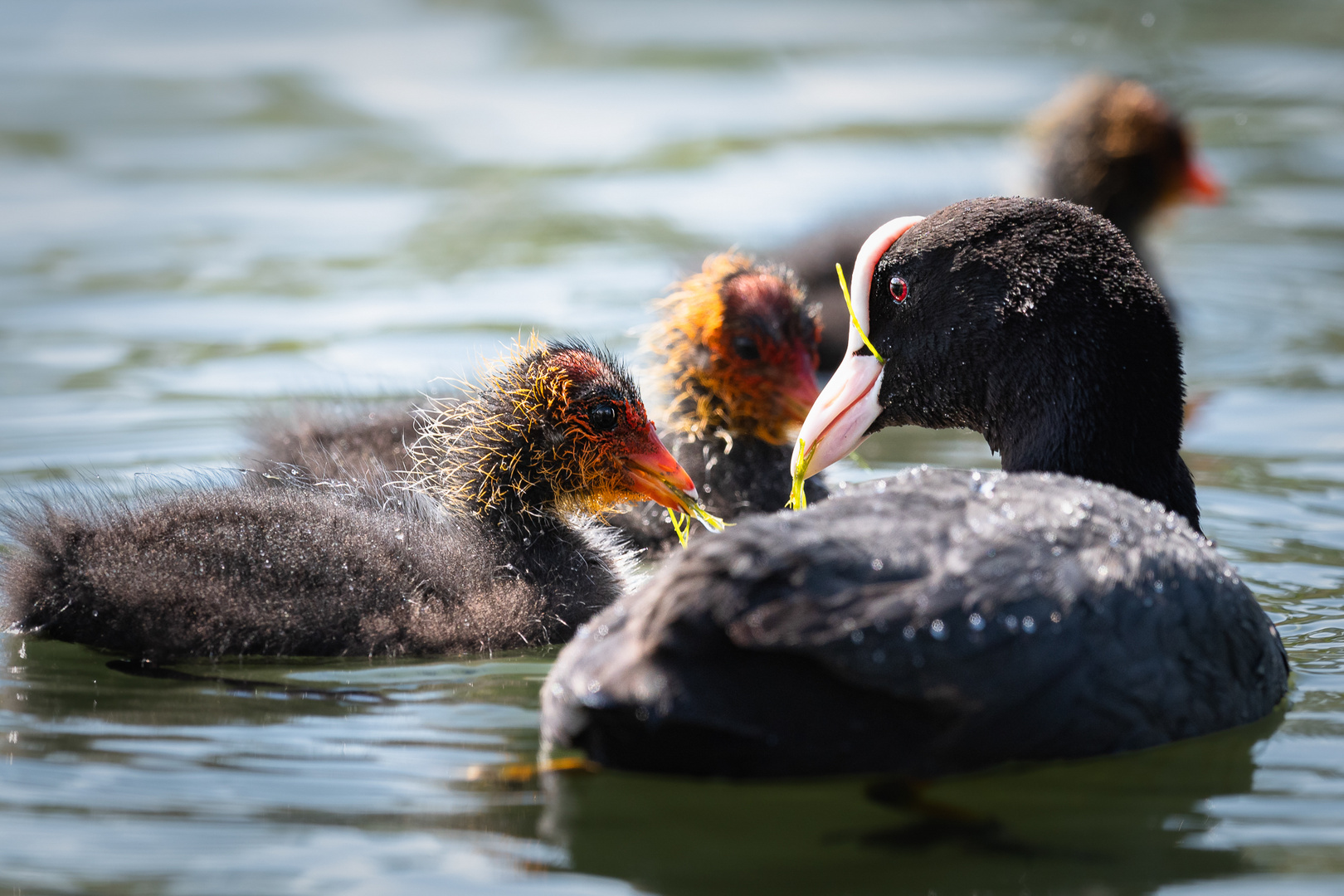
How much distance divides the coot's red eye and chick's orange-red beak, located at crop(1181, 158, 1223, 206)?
557cm

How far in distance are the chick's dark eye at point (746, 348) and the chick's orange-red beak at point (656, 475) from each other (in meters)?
0.79

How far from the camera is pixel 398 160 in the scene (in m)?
11.8

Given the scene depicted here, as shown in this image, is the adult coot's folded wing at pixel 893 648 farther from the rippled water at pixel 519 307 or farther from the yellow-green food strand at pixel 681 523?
the yellow-green food strand at pixel 681 523

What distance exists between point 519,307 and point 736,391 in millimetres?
3468

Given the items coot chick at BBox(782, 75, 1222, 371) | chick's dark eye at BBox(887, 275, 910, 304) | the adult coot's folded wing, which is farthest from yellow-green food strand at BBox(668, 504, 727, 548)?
coot chick at BBox(782, 75, 1222, 371)

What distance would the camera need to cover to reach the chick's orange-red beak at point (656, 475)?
15.4 feet

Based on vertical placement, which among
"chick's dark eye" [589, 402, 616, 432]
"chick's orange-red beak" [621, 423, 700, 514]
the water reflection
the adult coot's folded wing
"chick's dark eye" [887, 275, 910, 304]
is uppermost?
"chick's dark eye" [887, 275, 910, 304]

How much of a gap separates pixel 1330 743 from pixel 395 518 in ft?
7.73

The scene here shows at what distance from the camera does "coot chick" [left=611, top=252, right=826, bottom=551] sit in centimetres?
542

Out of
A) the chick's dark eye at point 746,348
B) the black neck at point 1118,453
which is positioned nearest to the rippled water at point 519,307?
the black neck at point 1118,453

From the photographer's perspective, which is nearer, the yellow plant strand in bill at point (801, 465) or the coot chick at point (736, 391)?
the yellow plant strand in bill at point (801, 465)

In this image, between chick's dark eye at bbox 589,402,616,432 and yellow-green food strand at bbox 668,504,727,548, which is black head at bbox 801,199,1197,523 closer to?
yellow-green food strand at bbox 668,504,727,548

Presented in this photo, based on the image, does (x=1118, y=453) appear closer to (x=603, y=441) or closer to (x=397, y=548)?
(x=603, y=441)

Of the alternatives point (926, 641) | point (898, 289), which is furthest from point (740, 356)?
point (926, 641)
